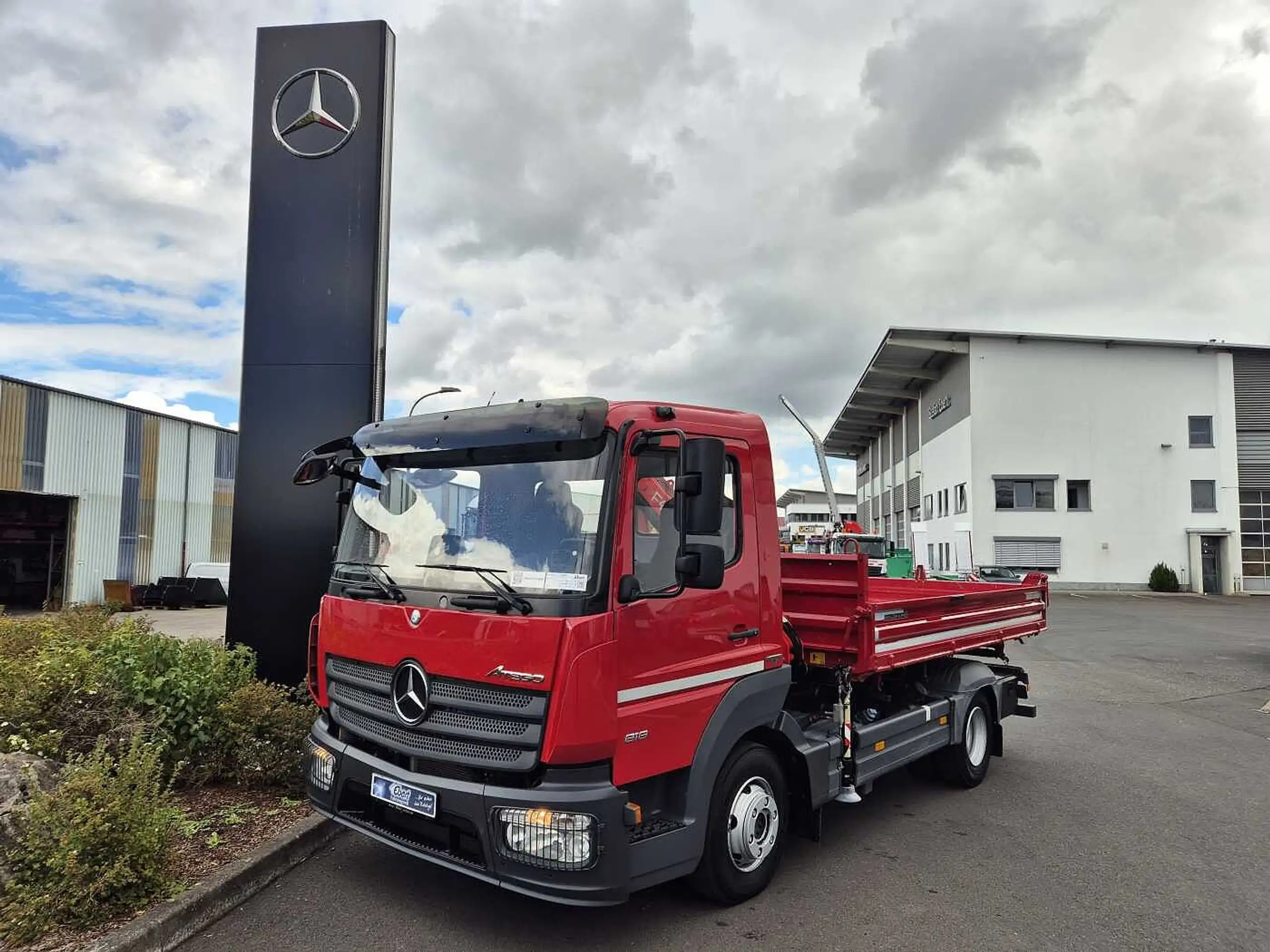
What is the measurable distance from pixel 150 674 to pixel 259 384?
2.93 meters

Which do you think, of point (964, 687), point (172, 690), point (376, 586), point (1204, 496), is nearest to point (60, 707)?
point (172, 690)

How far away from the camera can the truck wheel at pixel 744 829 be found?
12.8ft

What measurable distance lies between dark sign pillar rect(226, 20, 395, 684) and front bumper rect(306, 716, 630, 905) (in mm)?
3789

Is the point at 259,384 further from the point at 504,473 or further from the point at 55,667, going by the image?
the point at 504,473

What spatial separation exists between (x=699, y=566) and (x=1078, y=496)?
39.9 metres

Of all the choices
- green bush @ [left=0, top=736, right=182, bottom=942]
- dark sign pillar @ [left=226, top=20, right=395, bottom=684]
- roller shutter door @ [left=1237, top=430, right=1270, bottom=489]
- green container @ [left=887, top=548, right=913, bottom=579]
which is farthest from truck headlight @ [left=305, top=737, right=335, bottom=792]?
roller shutter door @ [left=1237, top=430, right=1270, bottom=489]

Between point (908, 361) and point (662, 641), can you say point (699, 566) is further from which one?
point (908, 361)

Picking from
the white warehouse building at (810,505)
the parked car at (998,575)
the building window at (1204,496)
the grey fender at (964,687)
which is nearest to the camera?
the grey fender at (964,687)

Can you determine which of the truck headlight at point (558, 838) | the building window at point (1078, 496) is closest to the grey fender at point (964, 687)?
the truck headlight at point (558, 838)

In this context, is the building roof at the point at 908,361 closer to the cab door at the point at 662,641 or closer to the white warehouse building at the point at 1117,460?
the white warehouse building at the point at 1117,460

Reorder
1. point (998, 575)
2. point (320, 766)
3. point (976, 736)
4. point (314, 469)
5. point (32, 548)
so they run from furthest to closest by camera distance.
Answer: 1. point (998, 575)
2. point (32, 548)
3. point (976, 736)
4. point (314, 469)
5. point (320, 766)

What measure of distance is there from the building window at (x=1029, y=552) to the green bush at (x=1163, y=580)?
377 centimetres

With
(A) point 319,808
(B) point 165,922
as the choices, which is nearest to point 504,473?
(A) point 319,808

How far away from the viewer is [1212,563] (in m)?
37.4
